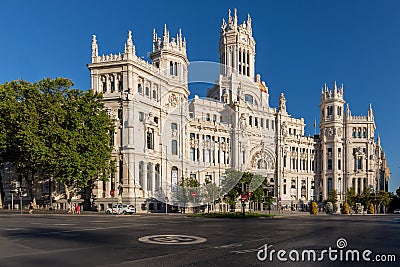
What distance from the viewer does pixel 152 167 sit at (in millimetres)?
75875

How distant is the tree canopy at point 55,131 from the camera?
2363 inches

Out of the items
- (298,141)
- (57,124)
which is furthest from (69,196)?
(298,141)

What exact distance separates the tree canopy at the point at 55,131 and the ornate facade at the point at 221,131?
27.7 feet

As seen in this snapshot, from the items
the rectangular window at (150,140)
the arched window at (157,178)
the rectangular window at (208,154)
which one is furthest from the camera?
the rectangular window at (208,154)

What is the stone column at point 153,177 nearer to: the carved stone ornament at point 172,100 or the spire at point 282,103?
the carved stone ornament at point 172,100

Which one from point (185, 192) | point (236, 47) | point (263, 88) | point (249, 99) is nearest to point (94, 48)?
point (185, 192)

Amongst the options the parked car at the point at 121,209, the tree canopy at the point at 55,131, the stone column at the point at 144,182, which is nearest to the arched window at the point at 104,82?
the tree canopy at the point at 55,131

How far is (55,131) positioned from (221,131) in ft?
172

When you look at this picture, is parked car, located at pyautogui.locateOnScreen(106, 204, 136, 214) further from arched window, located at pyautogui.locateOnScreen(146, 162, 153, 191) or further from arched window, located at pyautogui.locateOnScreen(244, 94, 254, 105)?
arched window, located at pyautogui.locateOnScreen(244, 94, 254, 105)

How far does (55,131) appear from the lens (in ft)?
197

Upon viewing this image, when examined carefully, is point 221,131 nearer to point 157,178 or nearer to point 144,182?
point 157,178

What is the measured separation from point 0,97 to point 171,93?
31534 mm

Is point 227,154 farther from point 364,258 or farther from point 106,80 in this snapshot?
point 364,258

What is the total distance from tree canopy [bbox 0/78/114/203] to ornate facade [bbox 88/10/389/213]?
845 cm
